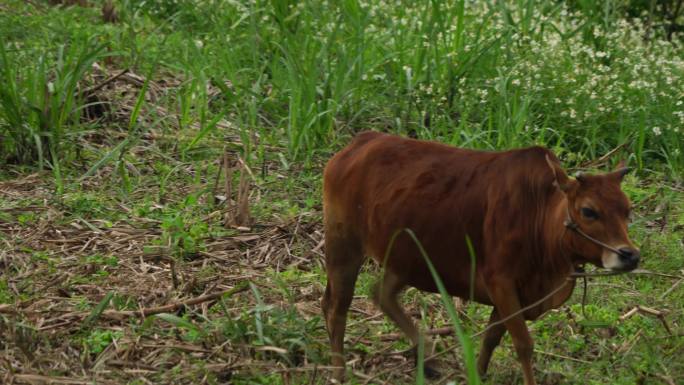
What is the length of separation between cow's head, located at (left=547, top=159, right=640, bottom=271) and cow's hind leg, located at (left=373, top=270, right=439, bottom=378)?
0.92m

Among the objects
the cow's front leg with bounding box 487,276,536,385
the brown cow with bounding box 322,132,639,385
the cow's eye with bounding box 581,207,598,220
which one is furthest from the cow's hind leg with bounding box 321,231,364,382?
the cow's eye with bounding box 581,207,598,220

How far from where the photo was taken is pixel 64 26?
910cm

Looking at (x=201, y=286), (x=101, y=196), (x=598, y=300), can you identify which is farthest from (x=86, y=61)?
(x=598, y=300)

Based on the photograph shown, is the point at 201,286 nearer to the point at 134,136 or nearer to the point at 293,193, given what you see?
the point at 293,193

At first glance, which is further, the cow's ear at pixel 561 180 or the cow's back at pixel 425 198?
the cow's back at pixel 425 198

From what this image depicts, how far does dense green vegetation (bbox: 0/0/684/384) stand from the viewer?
5043mm

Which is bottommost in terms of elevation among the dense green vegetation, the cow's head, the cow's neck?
the dense green vegetation

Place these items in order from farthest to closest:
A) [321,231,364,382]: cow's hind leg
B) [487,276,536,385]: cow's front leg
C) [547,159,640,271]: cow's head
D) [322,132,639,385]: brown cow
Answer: [321,231,364,382]: cow's hind leg < [487,276,536,385]: cow's front leg < [322,132,639,385]: brown cow < [547,159,640,271]: cow's head

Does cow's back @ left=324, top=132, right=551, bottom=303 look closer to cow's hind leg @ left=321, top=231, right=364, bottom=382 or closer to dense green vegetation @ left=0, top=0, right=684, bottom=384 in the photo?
cow's hind leg @ left=321, top=231, right=364, bottom=382

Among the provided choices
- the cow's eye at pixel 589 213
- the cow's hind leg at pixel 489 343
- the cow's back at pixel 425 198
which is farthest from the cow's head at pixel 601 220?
the cow's hind leg at pixel 489 343

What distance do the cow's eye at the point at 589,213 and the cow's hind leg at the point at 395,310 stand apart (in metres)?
0.97

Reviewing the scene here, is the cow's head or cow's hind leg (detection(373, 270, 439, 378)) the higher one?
the cow's head

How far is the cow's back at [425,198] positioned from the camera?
4.59 m

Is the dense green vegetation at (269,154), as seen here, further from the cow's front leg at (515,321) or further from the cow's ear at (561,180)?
the cow's ear at (561,180)
